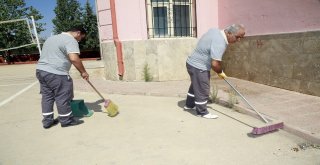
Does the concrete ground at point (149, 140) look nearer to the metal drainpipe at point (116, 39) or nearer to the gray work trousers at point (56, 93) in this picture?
the gray work trousers at point (56, 93)

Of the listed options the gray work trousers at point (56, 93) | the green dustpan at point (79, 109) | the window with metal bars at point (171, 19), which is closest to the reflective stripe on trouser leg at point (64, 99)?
the gray work trousers at point (56, 93)

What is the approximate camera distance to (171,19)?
883 cm

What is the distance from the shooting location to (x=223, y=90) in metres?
6.81

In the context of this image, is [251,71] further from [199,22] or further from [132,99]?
[132,99]

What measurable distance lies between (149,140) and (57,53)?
2.03 metres

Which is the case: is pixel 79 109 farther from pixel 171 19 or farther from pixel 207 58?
pixel 171 19

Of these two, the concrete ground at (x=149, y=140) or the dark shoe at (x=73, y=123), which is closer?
the concrete ground at (x=149, y=140)

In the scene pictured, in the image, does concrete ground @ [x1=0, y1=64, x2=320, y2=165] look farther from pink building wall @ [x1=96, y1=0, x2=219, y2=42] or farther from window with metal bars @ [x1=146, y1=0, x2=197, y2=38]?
window with metal bars @ [x1=146, y1=0, x2=197, y2=38]

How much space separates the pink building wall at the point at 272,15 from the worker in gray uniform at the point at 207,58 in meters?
Result: 2.26

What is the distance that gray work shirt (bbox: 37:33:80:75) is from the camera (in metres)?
4.47

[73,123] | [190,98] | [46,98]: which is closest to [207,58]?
[190,98]

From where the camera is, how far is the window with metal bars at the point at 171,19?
866 centimetres

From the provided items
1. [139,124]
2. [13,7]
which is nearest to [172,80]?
[139,124]

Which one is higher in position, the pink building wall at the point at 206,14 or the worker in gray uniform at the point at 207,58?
the pink building wall at the point at 206,14
